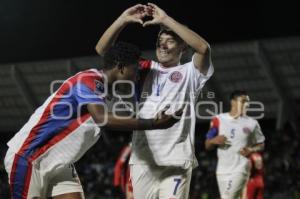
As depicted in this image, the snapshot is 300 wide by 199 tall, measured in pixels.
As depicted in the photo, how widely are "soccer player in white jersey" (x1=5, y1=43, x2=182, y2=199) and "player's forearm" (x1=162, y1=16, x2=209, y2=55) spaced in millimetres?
442

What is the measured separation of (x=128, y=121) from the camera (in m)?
4.73

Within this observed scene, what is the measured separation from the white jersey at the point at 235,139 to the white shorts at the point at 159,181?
14.9ft

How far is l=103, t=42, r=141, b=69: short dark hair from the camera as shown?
5.01m

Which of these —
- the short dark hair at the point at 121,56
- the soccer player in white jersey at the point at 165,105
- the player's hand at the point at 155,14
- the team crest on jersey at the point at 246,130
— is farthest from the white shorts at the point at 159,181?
the team crest on jersey at the point at 246,130

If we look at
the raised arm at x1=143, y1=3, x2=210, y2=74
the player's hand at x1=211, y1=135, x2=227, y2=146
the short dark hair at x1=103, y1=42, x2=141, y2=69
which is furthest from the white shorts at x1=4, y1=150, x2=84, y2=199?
the player's hand at x1=211, y1=135, x2=227, y2=146

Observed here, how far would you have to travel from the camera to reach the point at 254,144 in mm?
10297

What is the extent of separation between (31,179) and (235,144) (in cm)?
550

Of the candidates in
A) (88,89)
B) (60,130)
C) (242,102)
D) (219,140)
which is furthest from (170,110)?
(242,102)

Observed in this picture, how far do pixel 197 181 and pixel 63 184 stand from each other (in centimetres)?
1325

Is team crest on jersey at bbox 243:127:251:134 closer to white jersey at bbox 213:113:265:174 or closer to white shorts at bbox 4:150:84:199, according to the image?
white jersey at bbox 213:113:265:174

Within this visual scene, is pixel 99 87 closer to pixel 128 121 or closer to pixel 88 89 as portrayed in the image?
pixel 88 89

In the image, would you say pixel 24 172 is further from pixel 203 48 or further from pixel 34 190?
pixel 203 48

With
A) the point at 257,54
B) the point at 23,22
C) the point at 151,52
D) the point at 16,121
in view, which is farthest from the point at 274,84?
the point at 16,121

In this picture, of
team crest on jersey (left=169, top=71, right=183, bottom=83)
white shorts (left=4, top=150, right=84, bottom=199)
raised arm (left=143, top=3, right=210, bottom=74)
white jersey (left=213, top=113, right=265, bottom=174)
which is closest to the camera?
white shorts (left=4, top=150, right=84, bottom=199)
